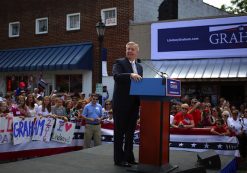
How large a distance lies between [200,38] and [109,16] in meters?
5.17

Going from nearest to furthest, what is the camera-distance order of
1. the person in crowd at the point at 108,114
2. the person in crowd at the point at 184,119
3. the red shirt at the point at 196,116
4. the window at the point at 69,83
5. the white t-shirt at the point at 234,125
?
the person in crowd at the point at 184,119 < the white t-shirt at the point at 234,125 < the red shirt at the point at 196,116 < the person in crowd at the point at 108,114 < the window at the point at 69,83

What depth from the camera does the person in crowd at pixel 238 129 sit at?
10.1 meters

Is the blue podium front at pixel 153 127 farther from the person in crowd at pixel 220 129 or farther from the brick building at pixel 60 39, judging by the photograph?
the brick building at pixel 60 39

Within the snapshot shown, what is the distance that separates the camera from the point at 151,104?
18.7 feet

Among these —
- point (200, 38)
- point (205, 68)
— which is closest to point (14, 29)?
point (200, 38)

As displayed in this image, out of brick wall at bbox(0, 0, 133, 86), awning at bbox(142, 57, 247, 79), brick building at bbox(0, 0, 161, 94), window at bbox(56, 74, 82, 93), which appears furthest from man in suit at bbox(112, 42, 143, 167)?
window at bbox(56, 74, 82, 93)

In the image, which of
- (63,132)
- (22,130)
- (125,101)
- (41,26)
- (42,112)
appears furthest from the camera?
(41,26)

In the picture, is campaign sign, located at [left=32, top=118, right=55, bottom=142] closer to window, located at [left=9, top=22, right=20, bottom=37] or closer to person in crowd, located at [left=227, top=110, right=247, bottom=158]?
person in crowd, located at [left=227, top=110, right=247, bottom=158]

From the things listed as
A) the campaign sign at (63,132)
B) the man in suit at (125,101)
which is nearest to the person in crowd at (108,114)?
→ the campaign sign at (63,132)

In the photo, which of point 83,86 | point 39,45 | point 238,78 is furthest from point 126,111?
point 39,45

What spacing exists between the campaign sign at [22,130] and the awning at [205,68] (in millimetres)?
7098

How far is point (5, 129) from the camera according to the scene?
31.2 feet

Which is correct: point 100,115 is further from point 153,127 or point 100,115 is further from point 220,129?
point 153,127

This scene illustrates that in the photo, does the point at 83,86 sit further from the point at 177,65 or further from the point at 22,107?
the point at 22,107
